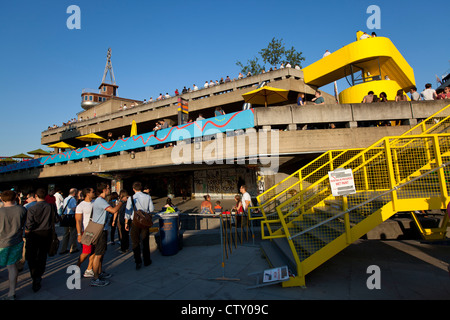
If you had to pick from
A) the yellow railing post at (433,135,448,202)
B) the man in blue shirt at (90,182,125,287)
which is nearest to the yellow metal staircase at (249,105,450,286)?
the yellow railing post at (433,135,448,202)

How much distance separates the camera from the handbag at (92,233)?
4680mm

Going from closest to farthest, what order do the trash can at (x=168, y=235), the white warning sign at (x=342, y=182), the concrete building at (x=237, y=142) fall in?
the white warning sign at (x=342, y=182) → the trash can at (x=168, y=235) → the concrete building at (x=237, y=142)

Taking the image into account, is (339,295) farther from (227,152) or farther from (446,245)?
(227,152)

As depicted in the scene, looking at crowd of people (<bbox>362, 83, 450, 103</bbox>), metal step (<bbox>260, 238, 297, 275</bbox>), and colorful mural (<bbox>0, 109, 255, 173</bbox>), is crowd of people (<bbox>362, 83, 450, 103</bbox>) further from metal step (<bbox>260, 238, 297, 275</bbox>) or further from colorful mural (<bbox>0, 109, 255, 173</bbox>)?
metal step (<bbox>260, 238, 297, 275</bbox>)

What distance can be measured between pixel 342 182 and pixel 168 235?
493cm

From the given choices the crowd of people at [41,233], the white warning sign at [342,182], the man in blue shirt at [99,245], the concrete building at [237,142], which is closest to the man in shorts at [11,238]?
the crowd of people at [41,233]

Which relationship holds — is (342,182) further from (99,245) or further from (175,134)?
(175,134)

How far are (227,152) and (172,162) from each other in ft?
14.5

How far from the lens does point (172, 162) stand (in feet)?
50.3

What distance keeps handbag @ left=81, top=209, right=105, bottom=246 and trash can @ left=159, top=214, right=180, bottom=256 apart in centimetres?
202

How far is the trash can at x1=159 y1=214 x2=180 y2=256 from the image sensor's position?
6.52 meters

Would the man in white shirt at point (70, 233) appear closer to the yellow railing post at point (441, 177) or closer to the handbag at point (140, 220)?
the handbag at point (140, 220)

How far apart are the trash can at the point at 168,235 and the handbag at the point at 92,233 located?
6.61ft

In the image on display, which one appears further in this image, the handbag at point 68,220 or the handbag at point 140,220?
the handbag at point 68,220
